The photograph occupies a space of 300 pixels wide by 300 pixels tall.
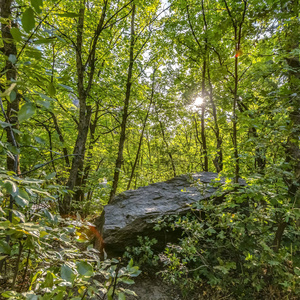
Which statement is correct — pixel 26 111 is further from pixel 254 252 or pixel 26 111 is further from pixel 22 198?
pixel 254 252

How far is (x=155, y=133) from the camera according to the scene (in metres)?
9.00

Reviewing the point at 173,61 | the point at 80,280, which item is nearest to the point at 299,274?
the point at 80,280

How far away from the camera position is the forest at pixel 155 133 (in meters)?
1.00

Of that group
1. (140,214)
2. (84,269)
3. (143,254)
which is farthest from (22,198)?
(143,254)

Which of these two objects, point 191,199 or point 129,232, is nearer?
point 129,232

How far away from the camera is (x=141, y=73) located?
740 centimetres

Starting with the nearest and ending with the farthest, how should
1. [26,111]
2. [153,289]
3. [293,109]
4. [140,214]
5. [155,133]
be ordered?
[26,111]
[293,109]
[153,289]
[140,214]
[155,133]

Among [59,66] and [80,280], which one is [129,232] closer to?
[80,280]

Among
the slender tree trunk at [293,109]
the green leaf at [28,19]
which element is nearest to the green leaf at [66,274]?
the green leaf at [28,19]

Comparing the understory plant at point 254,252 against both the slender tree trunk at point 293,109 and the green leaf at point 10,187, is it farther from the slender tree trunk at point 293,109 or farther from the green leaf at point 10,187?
the green leaf at point 10,187

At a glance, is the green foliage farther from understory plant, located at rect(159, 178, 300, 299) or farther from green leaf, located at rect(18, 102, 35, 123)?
green leaf, located at rect(18, 102, 35, 123)

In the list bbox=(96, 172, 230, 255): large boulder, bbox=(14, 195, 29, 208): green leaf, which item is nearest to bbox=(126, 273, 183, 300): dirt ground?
bbox=(96, 172, 230, 255): large boulder

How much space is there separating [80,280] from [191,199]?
11.2ft

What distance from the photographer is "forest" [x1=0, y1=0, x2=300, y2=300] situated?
3.27ft
